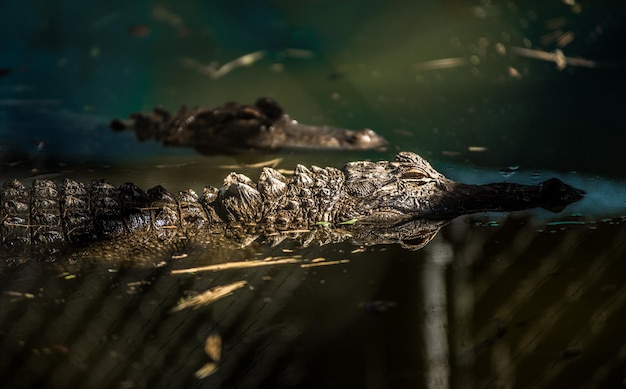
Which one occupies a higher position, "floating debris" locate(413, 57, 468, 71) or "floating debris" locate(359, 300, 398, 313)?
"floating debris" locate(413, 57, 468, 71)

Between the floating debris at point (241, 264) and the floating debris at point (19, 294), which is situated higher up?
the floating debris at point (241, 264)

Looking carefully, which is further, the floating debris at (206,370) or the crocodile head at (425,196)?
the crocodile head at (425,196)

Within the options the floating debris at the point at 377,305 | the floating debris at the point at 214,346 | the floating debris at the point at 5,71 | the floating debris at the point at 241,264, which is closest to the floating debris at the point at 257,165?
the floating debris at the point at 241,264

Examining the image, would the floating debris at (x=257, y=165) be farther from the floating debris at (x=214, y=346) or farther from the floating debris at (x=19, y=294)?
the floating debris at (x=214, y=346)

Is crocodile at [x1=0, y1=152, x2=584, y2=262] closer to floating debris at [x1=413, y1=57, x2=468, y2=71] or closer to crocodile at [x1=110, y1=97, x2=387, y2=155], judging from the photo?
crocodile at [x1=110, y1=97, x2=387, y2=155]

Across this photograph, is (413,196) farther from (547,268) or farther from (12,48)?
(12,48)

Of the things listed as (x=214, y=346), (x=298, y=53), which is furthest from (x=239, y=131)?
(x=214, y=346)

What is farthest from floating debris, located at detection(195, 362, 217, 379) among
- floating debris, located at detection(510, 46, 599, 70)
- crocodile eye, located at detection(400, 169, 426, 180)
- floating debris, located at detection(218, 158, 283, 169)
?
floating debris, located at detection(510, 46, 599, 70)
